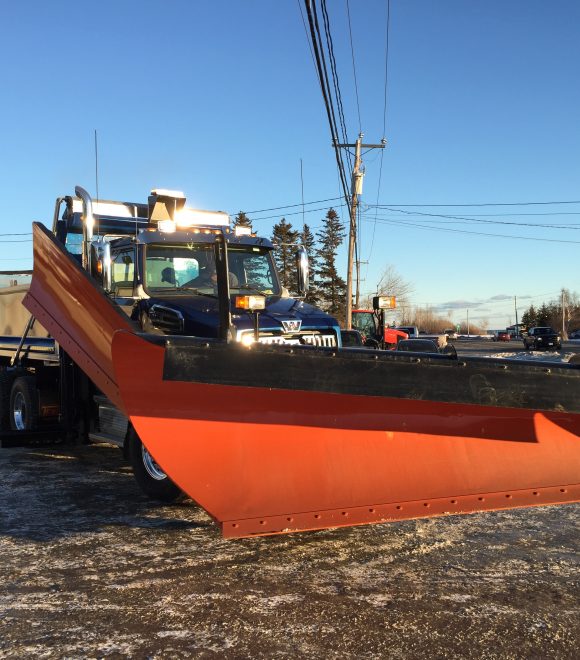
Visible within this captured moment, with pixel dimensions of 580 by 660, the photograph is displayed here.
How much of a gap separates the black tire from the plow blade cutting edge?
4.85 metres

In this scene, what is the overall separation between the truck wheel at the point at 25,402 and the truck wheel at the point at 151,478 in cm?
232

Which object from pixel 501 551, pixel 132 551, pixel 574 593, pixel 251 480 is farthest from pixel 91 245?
pixel 574 593

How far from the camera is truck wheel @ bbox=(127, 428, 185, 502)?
217 inches

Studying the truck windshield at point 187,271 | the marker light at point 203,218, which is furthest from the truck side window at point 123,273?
the marker light at point 203,218

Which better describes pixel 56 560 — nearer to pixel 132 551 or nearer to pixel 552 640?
pixel 132 551

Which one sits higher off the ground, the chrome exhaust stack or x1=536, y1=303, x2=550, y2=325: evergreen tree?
x1=536, y1=303, x2=550, y2=325: evergreen tree

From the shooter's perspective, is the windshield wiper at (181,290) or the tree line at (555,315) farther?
the tree line at (555,315)

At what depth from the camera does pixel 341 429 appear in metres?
3.99

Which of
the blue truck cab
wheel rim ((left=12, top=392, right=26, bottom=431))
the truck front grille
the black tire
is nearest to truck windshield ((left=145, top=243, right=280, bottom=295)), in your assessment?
the blue truck cab

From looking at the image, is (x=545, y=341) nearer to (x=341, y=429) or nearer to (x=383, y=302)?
(x=383, y=302)

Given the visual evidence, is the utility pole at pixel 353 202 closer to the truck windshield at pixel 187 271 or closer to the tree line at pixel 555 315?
the truck windshield at pixel 187 271

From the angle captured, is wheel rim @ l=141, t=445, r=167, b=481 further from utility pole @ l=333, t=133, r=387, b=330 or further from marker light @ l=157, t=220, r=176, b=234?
utility pole @ l=333, t=133, r=387, b=330

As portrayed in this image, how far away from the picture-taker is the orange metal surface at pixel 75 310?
4.55 m

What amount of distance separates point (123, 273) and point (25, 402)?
255cm
